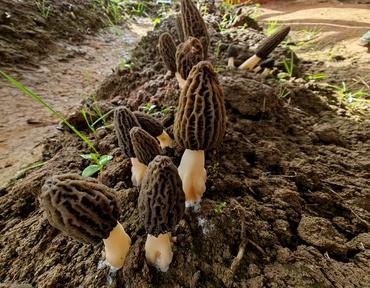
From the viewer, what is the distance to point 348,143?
266 cm

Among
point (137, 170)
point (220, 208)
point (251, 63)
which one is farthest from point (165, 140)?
point (251, 63)

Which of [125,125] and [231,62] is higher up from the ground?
[125,125]

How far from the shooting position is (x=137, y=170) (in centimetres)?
209

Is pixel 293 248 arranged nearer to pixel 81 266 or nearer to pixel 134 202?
pixel 134 202

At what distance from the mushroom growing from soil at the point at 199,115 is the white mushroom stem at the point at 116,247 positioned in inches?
19.1

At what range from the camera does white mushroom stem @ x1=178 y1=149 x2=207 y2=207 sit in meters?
1.91

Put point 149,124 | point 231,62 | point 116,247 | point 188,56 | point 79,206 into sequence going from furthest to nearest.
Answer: point 231,62, point 188,56, point 149,124, point 116,247, point 79,206

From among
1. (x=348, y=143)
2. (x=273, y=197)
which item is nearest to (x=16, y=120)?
(x=273, y=197)

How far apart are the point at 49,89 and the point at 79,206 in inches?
143

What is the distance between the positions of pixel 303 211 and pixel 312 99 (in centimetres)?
169

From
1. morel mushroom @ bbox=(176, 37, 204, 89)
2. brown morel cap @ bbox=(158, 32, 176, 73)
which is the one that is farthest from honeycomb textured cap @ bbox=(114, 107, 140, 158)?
brown morel cap @ bbox=(158, 32, 176, 73)

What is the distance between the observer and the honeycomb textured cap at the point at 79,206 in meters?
1.44

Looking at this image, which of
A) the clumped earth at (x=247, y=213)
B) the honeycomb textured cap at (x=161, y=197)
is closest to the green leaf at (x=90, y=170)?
the clumped earth at (x=247, y=213)

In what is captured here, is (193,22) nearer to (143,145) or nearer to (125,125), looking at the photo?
(125,125)
